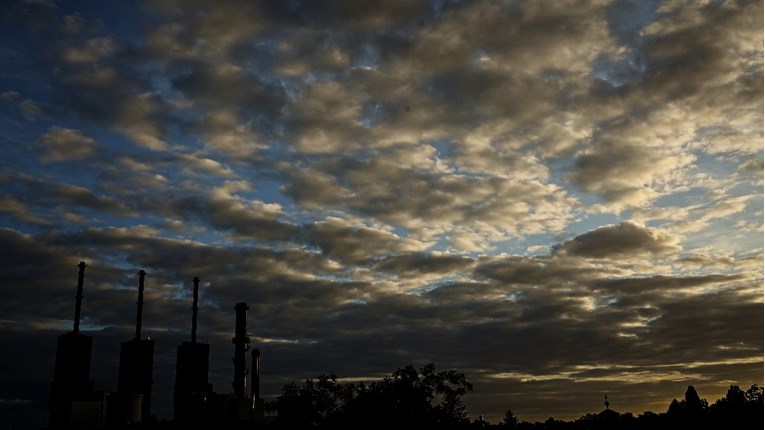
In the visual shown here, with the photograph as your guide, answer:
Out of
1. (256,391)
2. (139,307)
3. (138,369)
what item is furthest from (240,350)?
(139,307)

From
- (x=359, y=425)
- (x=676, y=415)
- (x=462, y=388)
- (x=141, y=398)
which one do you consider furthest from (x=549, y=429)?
(x=141, y=398)

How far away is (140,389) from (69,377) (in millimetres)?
6048

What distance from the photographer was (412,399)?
190 feet

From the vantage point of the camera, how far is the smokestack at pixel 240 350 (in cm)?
6562

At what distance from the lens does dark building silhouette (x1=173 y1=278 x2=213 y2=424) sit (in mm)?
63125

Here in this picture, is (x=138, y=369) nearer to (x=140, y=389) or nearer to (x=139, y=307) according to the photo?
(x=140, y=389)

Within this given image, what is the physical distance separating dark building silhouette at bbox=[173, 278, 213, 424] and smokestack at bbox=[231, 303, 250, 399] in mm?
2675

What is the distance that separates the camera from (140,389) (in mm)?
64812

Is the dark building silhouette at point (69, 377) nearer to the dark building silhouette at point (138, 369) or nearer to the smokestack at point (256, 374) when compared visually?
the dark building silhouette at point (138, 369)

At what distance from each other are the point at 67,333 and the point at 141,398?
11.2 meters

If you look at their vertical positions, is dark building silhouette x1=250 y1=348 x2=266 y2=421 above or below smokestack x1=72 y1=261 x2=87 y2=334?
below

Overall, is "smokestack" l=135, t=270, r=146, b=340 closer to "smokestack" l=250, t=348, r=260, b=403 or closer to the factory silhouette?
the factory silhouette

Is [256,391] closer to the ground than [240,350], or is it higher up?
closer to the ground

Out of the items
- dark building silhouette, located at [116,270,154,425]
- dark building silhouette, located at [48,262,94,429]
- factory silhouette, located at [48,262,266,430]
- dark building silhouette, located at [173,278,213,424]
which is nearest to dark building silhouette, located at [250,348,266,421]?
factory silhouette, located at [48,262,266,430]
